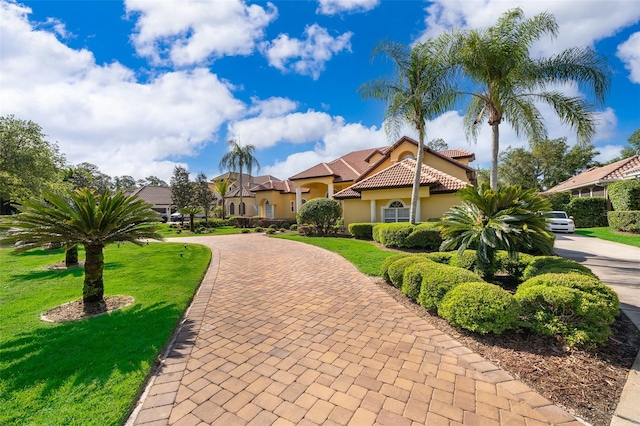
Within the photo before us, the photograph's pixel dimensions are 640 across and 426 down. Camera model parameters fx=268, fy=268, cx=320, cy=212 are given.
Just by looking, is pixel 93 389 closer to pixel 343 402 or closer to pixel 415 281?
pixel 343 402

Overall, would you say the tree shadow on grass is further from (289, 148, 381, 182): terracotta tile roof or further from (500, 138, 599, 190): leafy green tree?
(500, 138, 599, 190): leafy green tree

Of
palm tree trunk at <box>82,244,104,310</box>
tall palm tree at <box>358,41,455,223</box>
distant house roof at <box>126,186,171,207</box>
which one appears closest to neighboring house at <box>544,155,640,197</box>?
tall palm tree at <box>358,41,455,223</box>

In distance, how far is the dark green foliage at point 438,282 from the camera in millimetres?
5082

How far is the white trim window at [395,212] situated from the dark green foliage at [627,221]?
1384cm

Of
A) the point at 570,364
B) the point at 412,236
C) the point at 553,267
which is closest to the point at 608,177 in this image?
the point at 412,236

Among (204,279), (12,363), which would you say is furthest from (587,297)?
(204,279)

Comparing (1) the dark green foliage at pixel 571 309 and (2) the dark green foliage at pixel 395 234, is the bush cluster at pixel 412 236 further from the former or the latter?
(1) the dark green foliage at pixel 571 309

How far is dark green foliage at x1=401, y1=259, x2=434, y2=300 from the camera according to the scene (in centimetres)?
584

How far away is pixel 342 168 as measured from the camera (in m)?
29.1

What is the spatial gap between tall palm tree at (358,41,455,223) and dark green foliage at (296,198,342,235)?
655 cm

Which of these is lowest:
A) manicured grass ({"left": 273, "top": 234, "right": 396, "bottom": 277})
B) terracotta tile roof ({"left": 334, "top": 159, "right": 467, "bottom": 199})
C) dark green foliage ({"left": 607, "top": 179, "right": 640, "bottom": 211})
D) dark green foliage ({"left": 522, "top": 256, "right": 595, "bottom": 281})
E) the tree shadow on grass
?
the tree shadow on grass

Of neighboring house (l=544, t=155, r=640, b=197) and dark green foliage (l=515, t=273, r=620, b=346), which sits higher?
neighboring house (l=544, t=155, r=640, b=197)

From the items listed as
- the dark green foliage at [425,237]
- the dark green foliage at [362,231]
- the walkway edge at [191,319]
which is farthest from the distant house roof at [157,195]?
the dark green foliage at [425,237]

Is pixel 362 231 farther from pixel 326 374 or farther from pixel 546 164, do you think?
pixel 546 164
